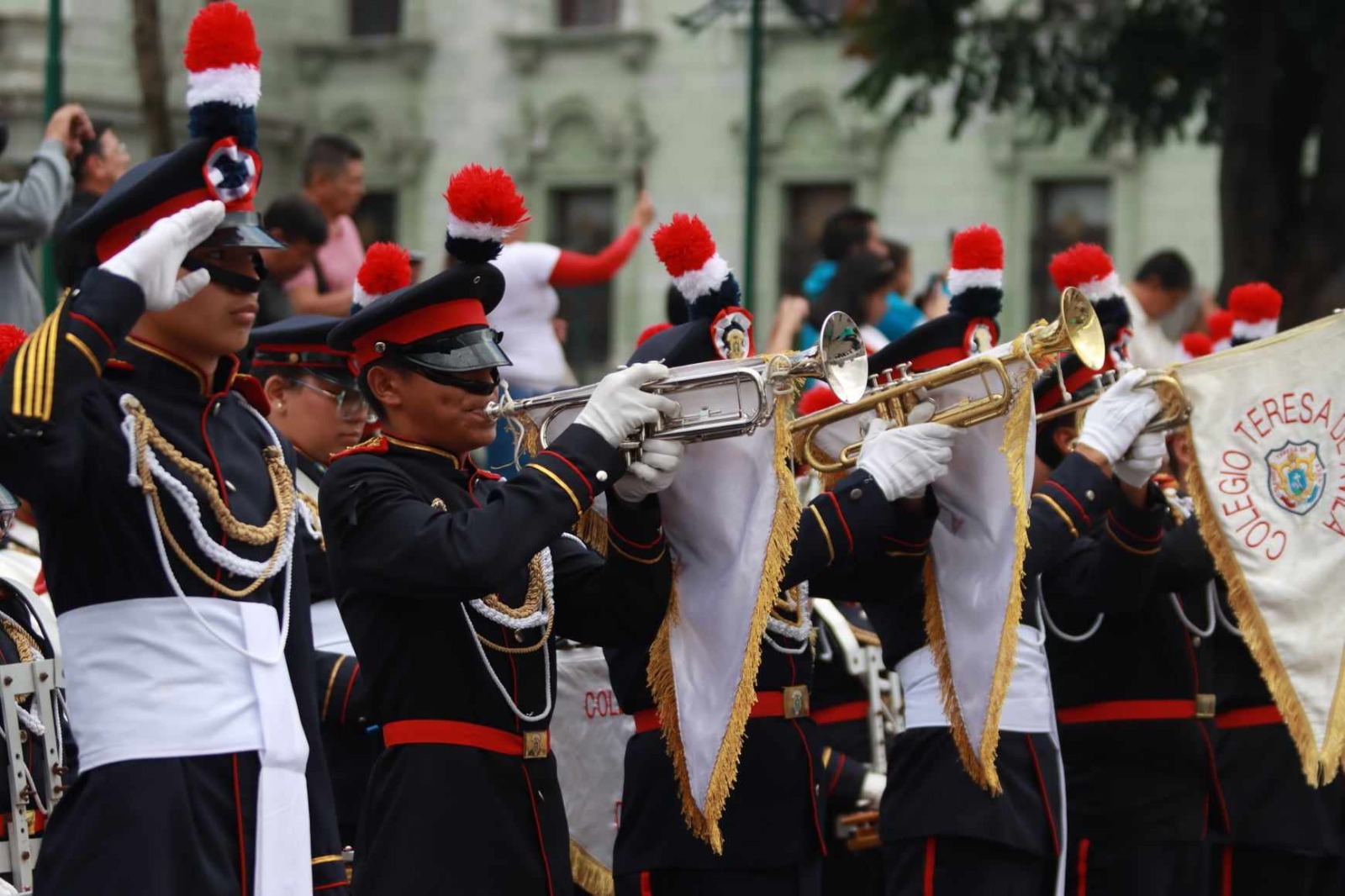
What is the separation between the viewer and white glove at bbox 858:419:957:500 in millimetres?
5664

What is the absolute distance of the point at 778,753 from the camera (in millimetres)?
5762

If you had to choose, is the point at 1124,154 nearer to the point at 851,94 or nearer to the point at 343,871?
the point at 851,94

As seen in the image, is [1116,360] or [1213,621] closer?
[1116,360]

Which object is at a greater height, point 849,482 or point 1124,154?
point 1124,154

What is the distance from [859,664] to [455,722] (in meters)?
2.89

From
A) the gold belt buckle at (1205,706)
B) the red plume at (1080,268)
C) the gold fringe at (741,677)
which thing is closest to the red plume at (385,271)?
the gold fringe at (741,677)

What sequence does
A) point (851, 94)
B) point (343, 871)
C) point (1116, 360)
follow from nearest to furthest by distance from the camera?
point (343, 871) → point (1116, 360) → point (851, 94)

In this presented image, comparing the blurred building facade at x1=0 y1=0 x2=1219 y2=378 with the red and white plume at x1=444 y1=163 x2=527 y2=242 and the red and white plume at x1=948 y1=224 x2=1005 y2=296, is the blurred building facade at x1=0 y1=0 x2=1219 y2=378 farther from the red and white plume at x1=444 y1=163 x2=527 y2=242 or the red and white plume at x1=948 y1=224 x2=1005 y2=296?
the red and white plume at x1=444 y1=163 x2=527 y2=242

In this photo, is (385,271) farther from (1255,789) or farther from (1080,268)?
(1255,789)

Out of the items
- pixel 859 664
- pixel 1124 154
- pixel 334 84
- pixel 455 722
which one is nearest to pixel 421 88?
pixel 334 84

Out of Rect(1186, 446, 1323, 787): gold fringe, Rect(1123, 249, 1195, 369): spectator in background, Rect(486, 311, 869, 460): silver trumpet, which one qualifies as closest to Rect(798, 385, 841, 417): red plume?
Rect(1186, 446, 1323, 787): gold fringe

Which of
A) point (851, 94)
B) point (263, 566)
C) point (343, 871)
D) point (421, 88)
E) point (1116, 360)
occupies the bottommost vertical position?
Result: point (343, 871)

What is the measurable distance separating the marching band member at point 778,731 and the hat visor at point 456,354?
0.74 m

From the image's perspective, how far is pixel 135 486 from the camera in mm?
4137
